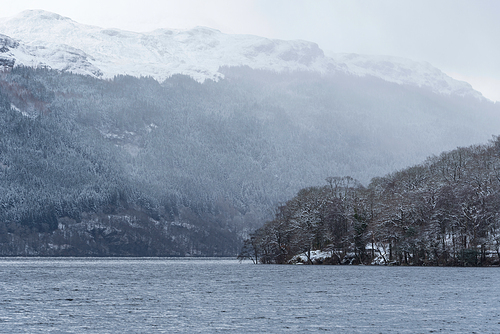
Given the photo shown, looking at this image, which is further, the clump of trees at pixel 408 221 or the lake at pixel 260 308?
the clump of trees at pixel 408 221

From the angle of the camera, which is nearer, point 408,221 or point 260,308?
point 260,308

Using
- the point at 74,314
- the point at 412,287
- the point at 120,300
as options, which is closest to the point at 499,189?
the point at 412,287

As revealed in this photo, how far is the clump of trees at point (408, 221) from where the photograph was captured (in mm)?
124750

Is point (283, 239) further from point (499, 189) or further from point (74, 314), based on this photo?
point (74, 314)

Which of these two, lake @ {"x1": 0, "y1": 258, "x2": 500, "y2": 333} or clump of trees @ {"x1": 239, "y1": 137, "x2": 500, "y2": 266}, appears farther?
clump of trees @ {"x1": 239, "y1": 137, "x2": 500, "y2": 266}

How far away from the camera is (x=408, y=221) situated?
140 meters

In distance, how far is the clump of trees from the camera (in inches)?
4911

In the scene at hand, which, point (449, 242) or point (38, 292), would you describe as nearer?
point (38, 292)

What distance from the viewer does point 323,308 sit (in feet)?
189

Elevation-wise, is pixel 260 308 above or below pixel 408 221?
below

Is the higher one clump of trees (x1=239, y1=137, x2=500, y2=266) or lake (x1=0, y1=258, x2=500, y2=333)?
clump of trees (x1=239, y1=137, x2=500, y2=266)

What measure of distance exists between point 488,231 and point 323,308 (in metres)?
82.5

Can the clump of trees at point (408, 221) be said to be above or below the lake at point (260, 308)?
above

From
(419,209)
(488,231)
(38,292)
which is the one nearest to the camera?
(38,292)
